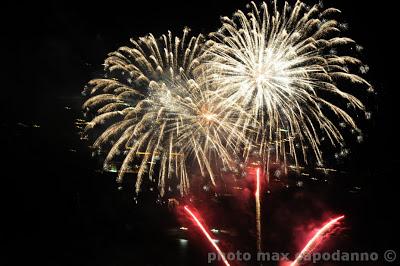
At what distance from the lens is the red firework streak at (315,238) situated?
16.3 m

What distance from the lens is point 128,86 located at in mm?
14062

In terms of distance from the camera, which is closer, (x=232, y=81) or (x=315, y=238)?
(x=232, y=81)

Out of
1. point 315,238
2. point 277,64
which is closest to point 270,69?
point 277,64

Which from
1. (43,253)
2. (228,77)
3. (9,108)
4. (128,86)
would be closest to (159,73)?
(128,86)

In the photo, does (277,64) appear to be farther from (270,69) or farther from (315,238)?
(315,238)

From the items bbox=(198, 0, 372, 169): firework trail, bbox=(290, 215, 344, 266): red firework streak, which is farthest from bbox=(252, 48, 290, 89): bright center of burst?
bbox=(290, 215, 344, 266): red firework streak

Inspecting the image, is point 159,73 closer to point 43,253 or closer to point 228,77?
point 228,77

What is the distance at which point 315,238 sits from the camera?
18.8 meters

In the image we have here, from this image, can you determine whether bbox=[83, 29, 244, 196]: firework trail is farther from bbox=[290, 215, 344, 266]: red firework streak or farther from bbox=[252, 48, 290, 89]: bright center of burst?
bbox=[290, 215, 344, 266]: red firework streak

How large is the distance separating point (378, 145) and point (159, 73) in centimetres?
1837

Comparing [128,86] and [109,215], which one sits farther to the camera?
[109,215]

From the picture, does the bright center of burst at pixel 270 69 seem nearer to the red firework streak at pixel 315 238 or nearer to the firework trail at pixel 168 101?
the firework trail at pixel 168 101

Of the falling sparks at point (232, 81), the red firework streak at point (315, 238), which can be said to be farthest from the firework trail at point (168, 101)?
the red firework streak at point (315, 238)

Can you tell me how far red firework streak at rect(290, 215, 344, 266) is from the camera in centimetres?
1634
